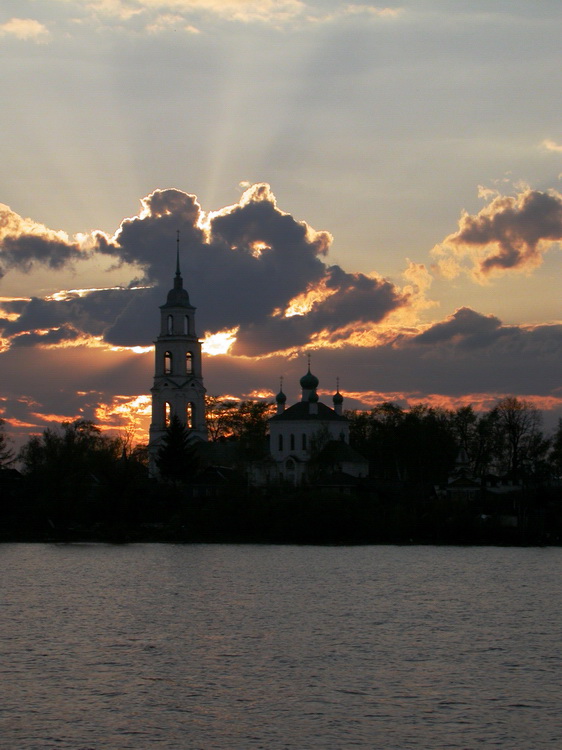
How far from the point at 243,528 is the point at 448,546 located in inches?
587

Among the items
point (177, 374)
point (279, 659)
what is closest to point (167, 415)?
point (177, 374)

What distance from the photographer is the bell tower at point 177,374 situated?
136 m

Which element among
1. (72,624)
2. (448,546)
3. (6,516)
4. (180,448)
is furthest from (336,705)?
(180,448)

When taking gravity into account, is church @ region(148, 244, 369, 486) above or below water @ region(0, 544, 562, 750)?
above

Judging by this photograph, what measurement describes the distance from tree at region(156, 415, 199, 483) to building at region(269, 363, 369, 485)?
8418 mm

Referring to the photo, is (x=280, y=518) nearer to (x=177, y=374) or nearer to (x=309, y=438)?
(x=309, y=438)

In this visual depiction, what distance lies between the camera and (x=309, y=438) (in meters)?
122

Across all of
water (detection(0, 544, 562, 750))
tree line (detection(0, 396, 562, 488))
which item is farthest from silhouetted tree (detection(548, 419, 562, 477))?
water (detection(0, 544, 562, 750))

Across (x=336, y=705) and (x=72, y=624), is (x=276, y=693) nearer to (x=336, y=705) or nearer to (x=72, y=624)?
(x=336, y=705)

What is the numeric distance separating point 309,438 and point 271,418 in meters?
5.73

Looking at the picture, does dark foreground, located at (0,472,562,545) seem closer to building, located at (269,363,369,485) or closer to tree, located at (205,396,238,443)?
building, located at (269,363,369,485)

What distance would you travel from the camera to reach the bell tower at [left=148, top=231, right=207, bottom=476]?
135625 mm

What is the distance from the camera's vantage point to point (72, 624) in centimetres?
4262

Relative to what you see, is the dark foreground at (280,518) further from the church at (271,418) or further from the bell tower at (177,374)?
the bell tower at (177,374)
